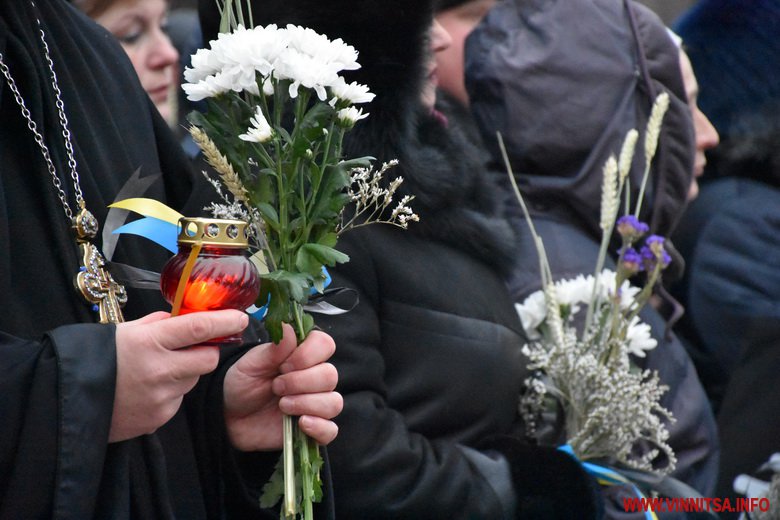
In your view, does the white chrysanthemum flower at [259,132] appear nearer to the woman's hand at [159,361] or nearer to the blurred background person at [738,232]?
the woman's hand at [159,361]

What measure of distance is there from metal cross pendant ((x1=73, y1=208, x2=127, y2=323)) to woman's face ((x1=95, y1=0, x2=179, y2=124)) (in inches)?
83.7

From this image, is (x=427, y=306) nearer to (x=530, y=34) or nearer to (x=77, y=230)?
(x=77, y=230)

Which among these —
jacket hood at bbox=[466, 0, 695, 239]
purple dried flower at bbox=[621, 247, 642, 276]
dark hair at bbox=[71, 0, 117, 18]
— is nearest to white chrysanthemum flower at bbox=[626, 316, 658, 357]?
purple dried flower at bbox=[621, 247, 642, 276]

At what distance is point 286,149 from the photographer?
5.33 feet

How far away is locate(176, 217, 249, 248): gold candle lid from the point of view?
147cm

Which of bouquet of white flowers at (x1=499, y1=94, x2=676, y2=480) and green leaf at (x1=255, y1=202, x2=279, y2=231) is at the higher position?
green leaf at (x1=255, y1=202, x2=279, y2=231)

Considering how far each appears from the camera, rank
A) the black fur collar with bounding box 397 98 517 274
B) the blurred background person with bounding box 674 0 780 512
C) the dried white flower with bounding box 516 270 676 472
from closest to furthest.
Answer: the black fur collar with bounding box 397 98 517 274 < the dried white flower with bounding box 516 270 676 472 < the blurred background person with bounding box 674 0 780 512

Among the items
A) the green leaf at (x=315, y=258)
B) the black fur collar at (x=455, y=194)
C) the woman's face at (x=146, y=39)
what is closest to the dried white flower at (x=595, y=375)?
the black fur collar at (x=455, y=194)

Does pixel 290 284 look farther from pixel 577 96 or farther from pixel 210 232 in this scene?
pixel 577 96

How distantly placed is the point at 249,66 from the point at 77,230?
37 cm

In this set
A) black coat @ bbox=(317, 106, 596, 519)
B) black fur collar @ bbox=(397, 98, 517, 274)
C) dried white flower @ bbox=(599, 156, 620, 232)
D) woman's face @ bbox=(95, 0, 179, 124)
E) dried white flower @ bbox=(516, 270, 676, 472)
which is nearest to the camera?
black coat @ bbox=(317, 106, 596, 519)

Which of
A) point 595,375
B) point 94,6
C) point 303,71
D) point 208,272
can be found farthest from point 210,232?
point 94,6

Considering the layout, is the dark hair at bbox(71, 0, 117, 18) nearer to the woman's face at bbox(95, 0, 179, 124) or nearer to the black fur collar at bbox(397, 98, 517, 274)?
the woman's face at bbox(95, 0, 179, 124)

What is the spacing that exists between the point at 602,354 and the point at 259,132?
59.9 inches
